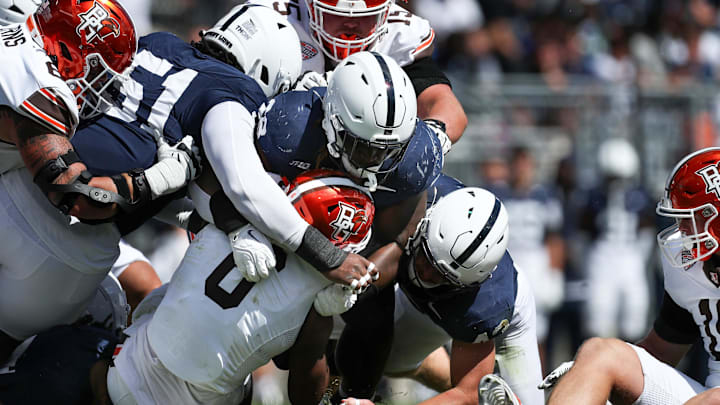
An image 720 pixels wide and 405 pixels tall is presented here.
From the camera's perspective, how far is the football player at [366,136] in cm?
356

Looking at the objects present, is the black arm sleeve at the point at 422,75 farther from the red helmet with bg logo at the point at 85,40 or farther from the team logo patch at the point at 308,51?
the red helmet with bg logo at the point at 85,40

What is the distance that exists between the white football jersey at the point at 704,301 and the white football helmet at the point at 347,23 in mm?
1618

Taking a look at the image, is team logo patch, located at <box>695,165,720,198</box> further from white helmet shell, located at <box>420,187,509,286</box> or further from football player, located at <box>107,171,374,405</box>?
football player, located at <box>107,171,374,405</box>

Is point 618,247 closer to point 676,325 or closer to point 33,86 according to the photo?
point 676,325

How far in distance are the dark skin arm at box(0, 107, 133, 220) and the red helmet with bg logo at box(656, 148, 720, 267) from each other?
2.21 metres

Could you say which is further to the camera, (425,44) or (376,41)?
(425,44)

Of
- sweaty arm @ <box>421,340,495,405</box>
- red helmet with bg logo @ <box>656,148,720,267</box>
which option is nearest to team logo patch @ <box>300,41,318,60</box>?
sweaty arm @ <box>421,340,495,405</box>

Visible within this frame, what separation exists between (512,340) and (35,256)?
2.22m

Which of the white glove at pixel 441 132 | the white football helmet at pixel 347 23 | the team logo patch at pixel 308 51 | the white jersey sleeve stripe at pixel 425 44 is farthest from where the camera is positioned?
the white jersey sleeve stripe at pixel 425 44

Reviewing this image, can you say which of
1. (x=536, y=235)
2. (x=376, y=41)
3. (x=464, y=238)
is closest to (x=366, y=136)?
(x=464, y=238)

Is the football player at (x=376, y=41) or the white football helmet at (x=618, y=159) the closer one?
the football player at (x=376, y=41)

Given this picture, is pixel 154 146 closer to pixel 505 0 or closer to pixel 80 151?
pixel 80 151

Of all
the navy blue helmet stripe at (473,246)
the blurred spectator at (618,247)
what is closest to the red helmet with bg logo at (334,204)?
the navy blue helmet stripe at (473,246)

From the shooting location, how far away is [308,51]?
4586mm
